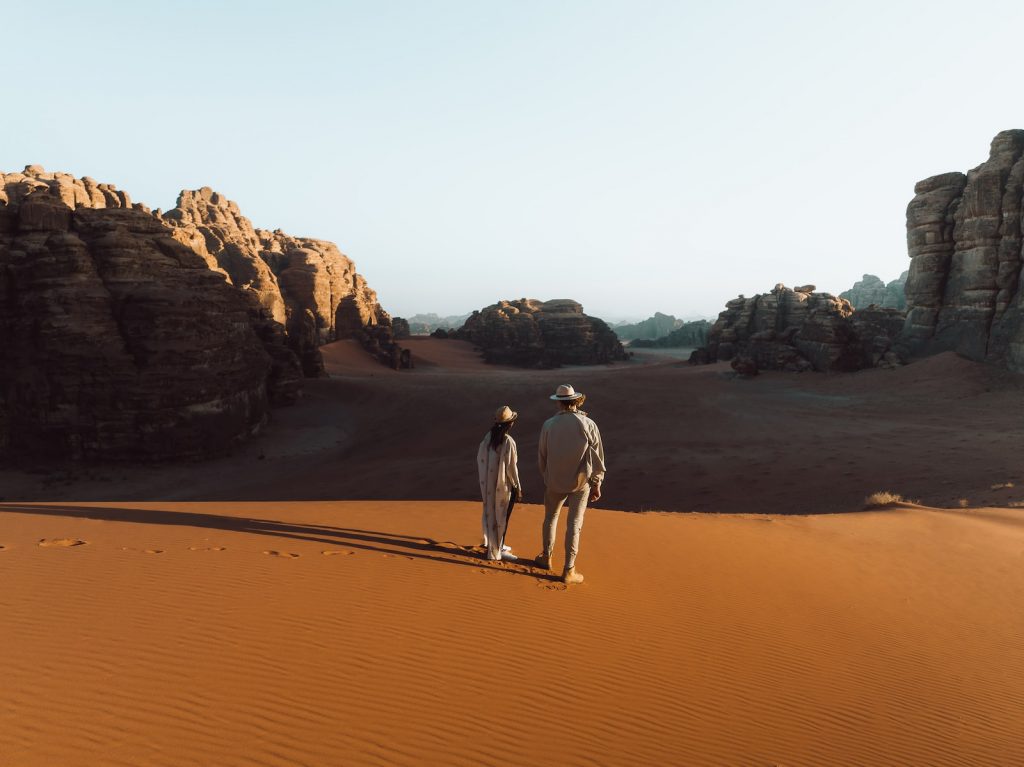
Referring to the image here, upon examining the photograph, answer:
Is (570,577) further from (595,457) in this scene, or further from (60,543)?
(60,543)

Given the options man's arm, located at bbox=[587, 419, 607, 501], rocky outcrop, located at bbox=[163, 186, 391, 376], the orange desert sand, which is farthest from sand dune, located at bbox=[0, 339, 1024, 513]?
rocky outcrop, located at bbox=[163, 186, 391, 376]

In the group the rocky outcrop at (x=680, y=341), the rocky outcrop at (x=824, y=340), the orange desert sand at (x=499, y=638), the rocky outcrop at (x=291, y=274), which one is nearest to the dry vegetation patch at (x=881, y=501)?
the orange desert sand at (x=499, y=638)

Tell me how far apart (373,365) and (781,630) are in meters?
38.6

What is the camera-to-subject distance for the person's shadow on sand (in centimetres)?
650

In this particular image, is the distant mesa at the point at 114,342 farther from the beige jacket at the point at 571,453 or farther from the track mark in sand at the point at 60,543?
the beige jacket at the point at 571,453

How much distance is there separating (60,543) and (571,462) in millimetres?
5494

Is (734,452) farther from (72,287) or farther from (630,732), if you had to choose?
(72,287)

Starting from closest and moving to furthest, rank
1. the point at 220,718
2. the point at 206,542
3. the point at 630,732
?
the point at 220,718 → the point at 630,732 → the point at 206,542

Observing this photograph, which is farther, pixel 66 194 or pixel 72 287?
pixel 66 194

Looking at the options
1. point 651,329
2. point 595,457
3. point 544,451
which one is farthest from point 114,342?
point 651,329

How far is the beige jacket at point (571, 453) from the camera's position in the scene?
5.80 meters

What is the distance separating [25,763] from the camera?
8.59 feet

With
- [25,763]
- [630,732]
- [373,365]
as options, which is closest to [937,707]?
[630,732]

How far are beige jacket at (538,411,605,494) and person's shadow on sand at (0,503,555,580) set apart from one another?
3.51 ft
